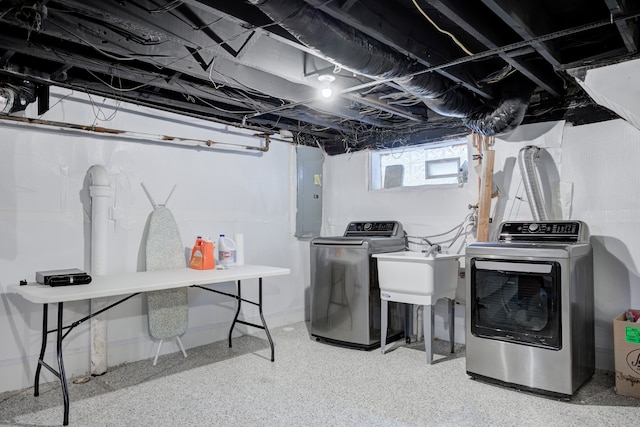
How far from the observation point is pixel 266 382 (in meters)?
2.83

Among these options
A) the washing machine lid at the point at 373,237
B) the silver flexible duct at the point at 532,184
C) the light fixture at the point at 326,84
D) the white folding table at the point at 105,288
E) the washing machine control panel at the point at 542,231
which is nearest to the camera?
the white folding table at the point at 105,288

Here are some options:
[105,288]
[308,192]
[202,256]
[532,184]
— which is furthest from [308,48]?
[308,192]

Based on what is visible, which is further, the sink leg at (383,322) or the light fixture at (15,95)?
the sink leg at (383,322)

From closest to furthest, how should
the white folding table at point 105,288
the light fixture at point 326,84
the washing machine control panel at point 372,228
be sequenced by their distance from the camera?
the white folding table at point 105,288 < the light fixture at point 326,84 < the washing machine control panel at point 372,228

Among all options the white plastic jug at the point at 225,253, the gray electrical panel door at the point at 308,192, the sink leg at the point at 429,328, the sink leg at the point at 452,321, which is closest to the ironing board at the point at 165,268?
the white plastic jug at the point at 225,253

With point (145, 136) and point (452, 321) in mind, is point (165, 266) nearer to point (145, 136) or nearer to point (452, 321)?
point (145, 136)

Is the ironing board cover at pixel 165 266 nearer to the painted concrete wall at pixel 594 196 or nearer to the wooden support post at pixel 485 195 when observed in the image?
the painted concrete wall at pixel 594 196

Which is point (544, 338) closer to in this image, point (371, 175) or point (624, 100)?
point (624, 100)

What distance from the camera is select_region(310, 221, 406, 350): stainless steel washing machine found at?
3535 millimetres

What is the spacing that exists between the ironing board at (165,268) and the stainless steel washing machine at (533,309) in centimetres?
223

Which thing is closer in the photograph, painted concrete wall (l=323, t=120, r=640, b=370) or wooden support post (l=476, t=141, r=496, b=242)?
painted concrete wall (l=323, t=120, r=640, b=370)

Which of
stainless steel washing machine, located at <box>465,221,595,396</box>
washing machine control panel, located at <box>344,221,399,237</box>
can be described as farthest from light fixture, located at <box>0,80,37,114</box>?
stainless steel washing machine, located at <box>465,221,595,396</box>

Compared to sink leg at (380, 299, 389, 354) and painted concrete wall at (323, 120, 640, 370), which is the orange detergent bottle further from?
painted concrete wall at (323, 120, 640, 370)

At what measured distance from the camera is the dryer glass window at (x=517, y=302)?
2.58 meters
